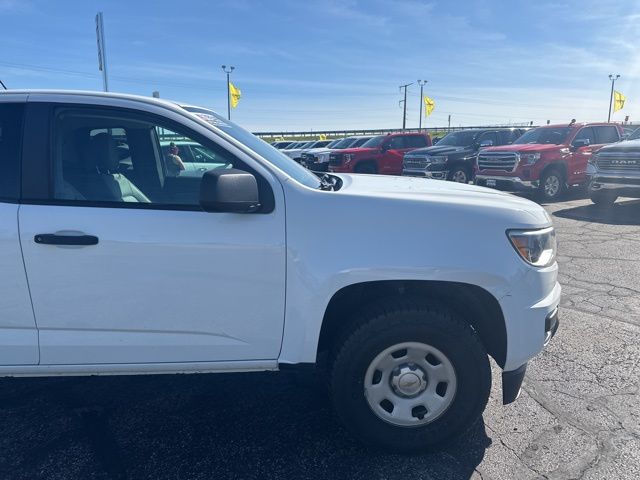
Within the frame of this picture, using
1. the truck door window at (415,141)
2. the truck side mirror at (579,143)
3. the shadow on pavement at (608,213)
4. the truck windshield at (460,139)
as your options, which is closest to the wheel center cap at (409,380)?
the shadow on pavement at (608,213)

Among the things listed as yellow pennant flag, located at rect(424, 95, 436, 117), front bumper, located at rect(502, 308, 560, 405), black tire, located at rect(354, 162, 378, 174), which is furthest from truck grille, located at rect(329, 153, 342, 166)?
yellow pennant flag, located at rect(424, 95, 436, 117)

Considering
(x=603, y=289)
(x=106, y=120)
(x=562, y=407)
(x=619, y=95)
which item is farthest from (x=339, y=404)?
(x=619, y=95)

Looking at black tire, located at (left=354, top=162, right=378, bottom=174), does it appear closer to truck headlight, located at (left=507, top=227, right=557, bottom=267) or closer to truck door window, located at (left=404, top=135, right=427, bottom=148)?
truck door window, located at (left=404, top=135, right=427, bottom=148)

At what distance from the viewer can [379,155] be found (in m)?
15.8

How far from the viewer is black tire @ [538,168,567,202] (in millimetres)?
11354

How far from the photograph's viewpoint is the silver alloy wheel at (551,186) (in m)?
11.4

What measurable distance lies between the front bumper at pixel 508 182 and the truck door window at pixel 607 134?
287cm

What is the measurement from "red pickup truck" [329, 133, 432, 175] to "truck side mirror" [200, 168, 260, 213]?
517 inches

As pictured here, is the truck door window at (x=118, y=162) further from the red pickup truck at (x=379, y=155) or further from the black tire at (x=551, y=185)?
the red pickup truck at (x=379, y=155)

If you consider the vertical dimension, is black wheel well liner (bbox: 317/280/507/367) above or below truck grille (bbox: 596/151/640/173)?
below

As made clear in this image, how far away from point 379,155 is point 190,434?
13891 mm

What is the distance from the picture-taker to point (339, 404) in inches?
97.8

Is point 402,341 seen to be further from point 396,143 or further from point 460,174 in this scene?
point 396,143

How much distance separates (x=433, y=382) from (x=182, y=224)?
1.52 meters
